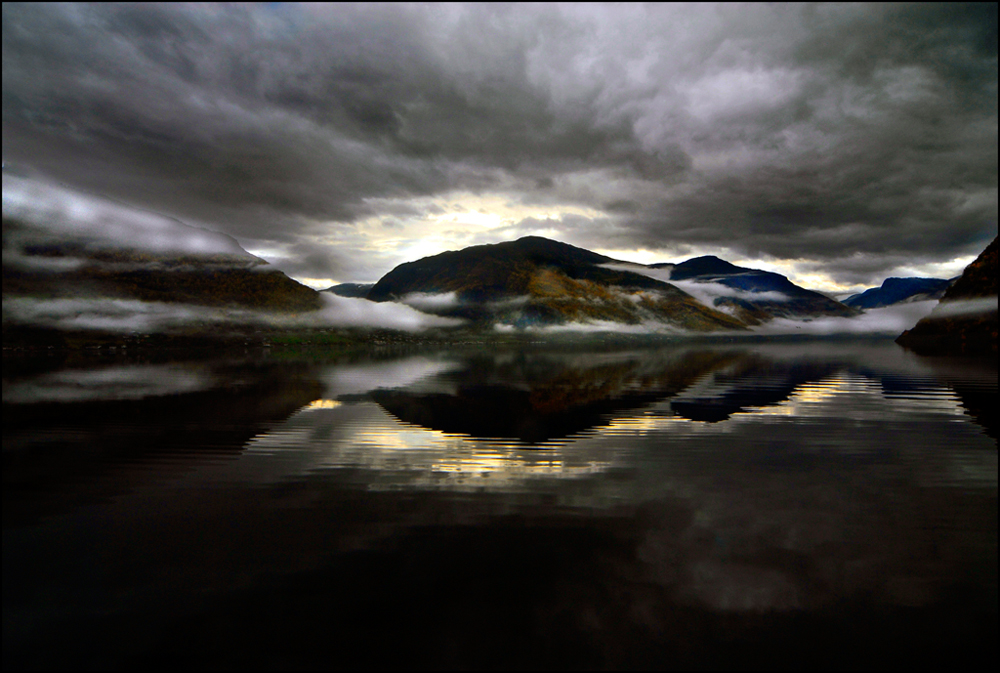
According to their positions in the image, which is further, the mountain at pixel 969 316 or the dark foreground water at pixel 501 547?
the mountain at pixel 969 316

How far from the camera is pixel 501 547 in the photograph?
1413 centimetres

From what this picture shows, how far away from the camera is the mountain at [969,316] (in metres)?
150

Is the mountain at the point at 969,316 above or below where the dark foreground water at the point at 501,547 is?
above

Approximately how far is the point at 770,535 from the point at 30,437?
4527 centimetres

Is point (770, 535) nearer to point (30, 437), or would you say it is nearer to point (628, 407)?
point (628, 407)

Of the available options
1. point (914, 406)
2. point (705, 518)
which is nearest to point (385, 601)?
point (705, 518)

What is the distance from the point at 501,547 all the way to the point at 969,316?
241 metres

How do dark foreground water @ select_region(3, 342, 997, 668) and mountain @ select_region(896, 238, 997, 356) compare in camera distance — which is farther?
mountain @ select_region(896, 238, 997, 356)

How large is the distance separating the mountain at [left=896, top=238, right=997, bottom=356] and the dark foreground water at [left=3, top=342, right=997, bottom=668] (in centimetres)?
17598

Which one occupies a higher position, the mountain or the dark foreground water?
the mountain

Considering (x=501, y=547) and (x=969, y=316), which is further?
(x=969, y=316)

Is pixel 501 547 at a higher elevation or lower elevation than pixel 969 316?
lower

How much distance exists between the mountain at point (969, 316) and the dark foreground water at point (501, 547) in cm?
17598

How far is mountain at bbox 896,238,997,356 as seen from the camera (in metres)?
150
